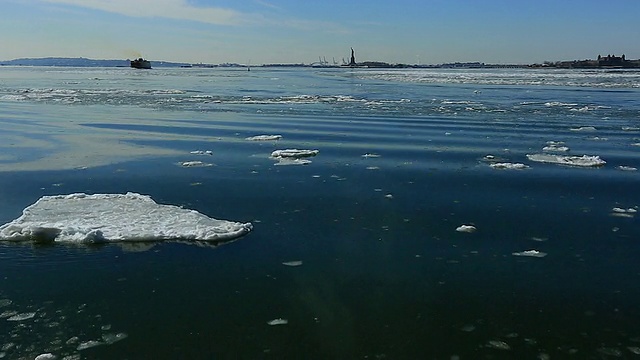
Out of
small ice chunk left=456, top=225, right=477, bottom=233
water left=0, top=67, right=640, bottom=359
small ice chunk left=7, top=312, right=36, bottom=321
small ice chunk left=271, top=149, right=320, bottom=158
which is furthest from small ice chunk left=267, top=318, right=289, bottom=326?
small ice chunk left=271, top=149, right=320, bottom=158

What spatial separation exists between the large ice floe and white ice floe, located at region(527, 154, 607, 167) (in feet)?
23.9

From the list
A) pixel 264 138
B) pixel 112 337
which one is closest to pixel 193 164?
pixel 264 138

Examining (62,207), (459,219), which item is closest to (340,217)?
(459,219)

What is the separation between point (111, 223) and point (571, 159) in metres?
9.24

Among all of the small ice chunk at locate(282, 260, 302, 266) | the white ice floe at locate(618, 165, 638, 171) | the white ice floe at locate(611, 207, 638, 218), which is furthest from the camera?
the white ice floe at locate(618, 165, 638, 171)

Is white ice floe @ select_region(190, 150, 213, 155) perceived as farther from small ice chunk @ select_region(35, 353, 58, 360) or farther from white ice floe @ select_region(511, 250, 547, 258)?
small ice chunk @ select_region(35, 353, 58, 360)

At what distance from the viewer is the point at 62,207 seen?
25.2 feet

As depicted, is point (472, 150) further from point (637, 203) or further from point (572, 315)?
point (572, 315)

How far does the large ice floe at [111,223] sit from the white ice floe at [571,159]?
728cm

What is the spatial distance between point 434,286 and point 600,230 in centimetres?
304

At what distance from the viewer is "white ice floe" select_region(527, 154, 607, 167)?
36.9 ft

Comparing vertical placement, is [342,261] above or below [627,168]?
below

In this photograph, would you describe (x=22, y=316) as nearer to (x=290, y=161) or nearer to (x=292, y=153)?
(x=290, y=161)

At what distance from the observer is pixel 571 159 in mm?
11570
